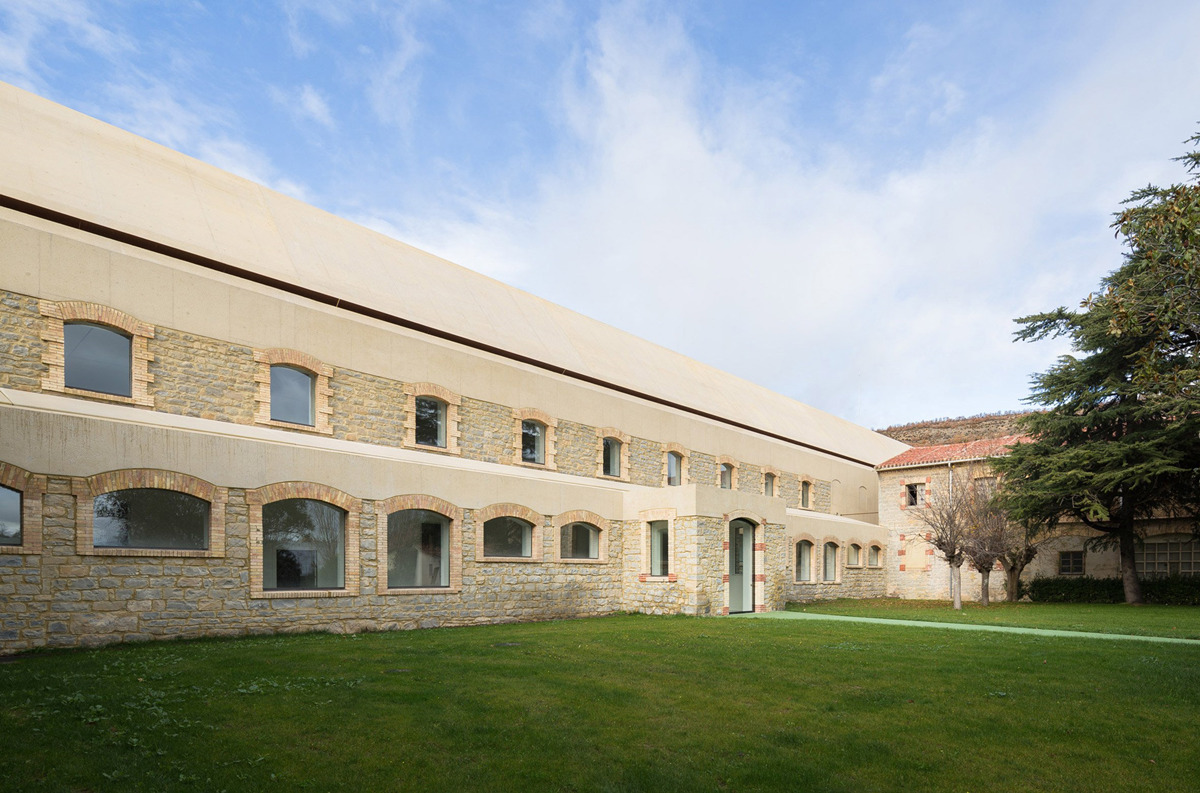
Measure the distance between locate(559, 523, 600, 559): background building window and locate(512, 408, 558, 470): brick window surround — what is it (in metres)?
1.86

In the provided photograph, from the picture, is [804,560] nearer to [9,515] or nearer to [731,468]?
[731,468]

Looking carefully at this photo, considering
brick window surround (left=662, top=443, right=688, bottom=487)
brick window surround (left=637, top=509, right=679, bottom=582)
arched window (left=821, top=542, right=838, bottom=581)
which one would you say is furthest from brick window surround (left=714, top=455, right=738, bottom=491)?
brick window surround (left=637, top=509, right=679, bottom=582)

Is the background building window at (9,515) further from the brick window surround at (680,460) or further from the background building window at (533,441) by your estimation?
the brick window surround at (680,460)

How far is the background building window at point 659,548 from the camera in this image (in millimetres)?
19609

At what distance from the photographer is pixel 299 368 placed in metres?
15.7

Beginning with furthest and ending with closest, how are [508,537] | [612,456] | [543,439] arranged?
[612,456], [543,439], [508,537]

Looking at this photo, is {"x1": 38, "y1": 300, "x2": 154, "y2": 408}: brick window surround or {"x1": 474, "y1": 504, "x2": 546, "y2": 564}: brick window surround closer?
{"x1": 38, "y1": 300, "x2": 154, "y2": 408}: brick window surround

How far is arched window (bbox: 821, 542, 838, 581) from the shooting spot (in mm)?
27922

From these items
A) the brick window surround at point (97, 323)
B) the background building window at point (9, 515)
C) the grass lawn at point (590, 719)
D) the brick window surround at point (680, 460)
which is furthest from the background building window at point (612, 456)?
the background building window at point (9, 515)

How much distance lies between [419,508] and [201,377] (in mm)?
4626

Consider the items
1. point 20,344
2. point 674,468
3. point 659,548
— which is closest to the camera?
point 20,344

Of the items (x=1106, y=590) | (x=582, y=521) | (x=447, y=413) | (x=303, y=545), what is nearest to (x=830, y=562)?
(x=1106, y=590)

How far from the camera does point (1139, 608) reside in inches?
901

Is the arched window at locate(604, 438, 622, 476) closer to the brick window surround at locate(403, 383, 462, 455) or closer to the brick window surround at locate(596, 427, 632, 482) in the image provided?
the brick window surround at locate(596, 427, 632, 482)
